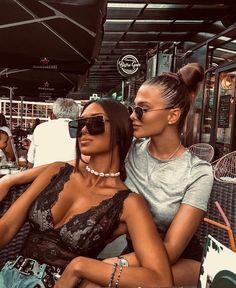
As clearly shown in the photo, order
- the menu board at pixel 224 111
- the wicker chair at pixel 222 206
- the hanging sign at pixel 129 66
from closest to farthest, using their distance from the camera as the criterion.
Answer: the wicker chair at pixel 222 206, the menu board at pixel 224 111, the hanging sign at pixel 129 66

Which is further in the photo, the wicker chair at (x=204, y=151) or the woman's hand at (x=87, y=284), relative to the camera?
the wicker chair at (x=204, y=151)

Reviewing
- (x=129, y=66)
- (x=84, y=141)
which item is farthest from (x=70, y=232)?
(x=129, y=66)

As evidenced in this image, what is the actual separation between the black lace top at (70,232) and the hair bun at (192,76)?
0.69m

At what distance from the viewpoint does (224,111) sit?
8766 millimetres

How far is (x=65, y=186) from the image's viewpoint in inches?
62.8

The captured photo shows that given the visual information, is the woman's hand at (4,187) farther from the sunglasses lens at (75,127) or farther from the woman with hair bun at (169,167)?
the woman with hair bun at (169,167)

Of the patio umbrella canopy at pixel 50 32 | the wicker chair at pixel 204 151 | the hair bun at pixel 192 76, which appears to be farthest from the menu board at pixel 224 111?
the hair bun at pixel 192 76

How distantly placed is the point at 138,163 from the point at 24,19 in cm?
178

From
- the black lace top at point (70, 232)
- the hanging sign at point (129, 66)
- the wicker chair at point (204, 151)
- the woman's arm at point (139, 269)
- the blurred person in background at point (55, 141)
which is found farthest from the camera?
the hanging sign at point (129, 66)

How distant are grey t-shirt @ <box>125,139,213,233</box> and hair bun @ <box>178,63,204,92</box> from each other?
0.38m

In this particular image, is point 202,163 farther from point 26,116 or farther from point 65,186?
Answer: point 26,116

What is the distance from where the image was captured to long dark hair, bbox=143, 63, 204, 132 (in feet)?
5.69

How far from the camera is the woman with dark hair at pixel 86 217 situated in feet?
4.23

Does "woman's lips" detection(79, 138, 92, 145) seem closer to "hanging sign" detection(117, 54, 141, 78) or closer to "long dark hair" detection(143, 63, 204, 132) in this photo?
"long dark hair" detection(143, 63, 204, 132)
